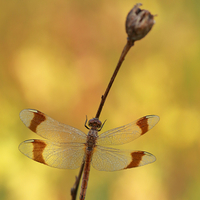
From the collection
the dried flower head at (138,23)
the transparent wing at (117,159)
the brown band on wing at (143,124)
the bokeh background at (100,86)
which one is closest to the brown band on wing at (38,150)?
the transparent wing at (117,159)

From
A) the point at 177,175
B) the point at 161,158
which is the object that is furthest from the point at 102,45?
the point at 177,175

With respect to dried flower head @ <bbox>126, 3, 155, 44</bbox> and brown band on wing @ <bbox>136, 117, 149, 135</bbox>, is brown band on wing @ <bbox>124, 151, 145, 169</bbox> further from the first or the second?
dried flower head @ <bbox>126, 3, 155, 44</bbox>

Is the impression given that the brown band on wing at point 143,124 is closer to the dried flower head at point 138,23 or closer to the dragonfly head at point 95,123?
the dragonfly head at point 95,123

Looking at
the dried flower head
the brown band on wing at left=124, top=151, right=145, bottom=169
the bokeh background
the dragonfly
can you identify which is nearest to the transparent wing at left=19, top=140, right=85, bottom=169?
the dragonfly

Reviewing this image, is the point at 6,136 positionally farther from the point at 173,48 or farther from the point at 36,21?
the point at 173,48

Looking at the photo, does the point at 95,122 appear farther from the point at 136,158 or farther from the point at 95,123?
the point at 136,158

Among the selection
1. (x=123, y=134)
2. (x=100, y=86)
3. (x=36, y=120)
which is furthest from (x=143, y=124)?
(x=100, y=86)

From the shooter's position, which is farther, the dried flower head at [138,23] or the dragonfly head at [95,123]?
the dragonfly head at [95,123]

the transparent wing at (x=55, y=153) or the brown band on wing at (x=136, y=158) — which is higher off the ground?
the brown band on wing at (x=136, y=158)
